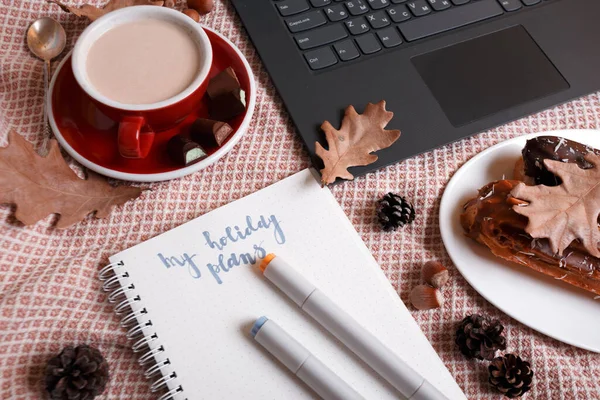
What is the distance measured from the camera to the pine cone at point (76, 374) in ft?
1.78

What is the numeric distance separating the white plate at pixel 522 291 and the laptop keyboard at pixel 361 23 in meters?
0.25

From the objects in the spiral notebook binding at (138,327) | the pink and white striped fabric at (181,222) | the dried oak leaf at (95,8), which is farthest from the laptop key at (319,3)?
the spiral notebook binding at (138,327)

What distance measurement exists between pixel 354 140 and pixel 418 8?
0.85 feet

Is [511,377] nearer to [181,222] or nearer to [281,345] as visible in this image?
[281,345]


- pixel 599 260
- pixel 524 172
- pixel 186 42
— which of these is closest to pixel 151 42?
pixel 186 42

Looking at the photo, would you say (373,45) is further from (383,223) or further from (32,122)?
(32,122)

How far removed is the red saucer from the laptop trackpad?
27 centimetres

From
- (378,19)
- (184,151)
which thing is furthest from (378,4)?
(184,151)

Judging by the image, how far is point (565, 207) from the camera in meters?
0.63

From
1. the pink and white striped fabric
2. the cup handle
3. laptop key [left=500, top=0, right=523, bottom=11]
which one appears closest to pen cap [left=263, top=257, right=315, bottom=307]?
the pink and white striped fabric

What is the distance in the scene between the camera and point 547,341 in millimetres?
627

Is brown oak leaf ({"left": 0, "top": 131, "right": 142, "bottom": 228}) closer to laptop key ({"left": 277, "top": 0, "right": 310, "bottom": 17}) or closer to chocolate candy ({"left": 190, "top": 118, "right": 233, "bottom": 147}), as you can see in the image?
chocolate candy ({"left": 190, "top": 118, "right": 233, "bottom": 147})

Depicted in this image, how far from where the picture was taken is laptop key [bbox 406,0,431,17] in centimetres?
81

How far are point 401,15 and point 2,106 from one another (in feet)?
1.89
